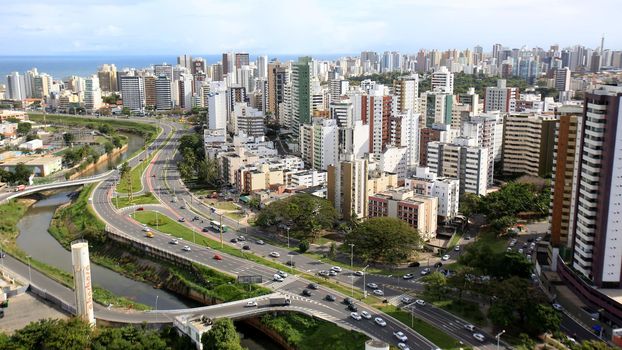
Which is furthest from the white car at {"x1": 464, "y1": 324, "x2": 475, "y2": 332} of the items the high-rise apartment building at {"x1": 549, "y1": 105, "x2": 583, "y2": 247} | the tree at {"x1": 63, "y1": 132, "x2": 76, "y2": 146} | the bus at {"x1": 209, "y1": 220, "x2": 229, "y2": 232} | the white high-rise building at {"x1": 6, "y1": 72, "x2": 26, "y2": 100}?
the white high-rise building at {"x1": 6, "y1": 72, "x2": 26, "y2": 100}

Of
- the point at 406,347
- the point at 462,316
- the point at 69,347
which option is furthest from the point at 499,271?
the point at 69,347

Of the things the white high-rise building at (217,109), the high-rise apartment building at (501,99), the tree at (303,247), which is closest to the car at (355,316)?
the tree at (303,247)

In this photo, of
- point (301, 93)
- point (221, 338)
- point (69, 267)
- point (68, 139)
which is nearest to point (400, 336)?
point (221, 338)

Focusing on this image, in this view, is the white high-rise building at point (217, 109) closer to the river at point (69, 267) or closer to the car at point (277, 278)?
the river at point (69, 267)

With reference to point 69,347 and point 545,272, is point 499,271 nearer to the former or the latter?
point 545,272

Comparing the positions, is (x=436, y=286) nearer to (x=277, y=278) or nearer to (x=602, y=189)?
(x=277, y=278)

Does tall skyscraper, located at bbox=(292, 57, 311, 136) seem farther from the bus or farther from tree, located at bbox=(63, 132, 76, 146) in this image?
the bus
